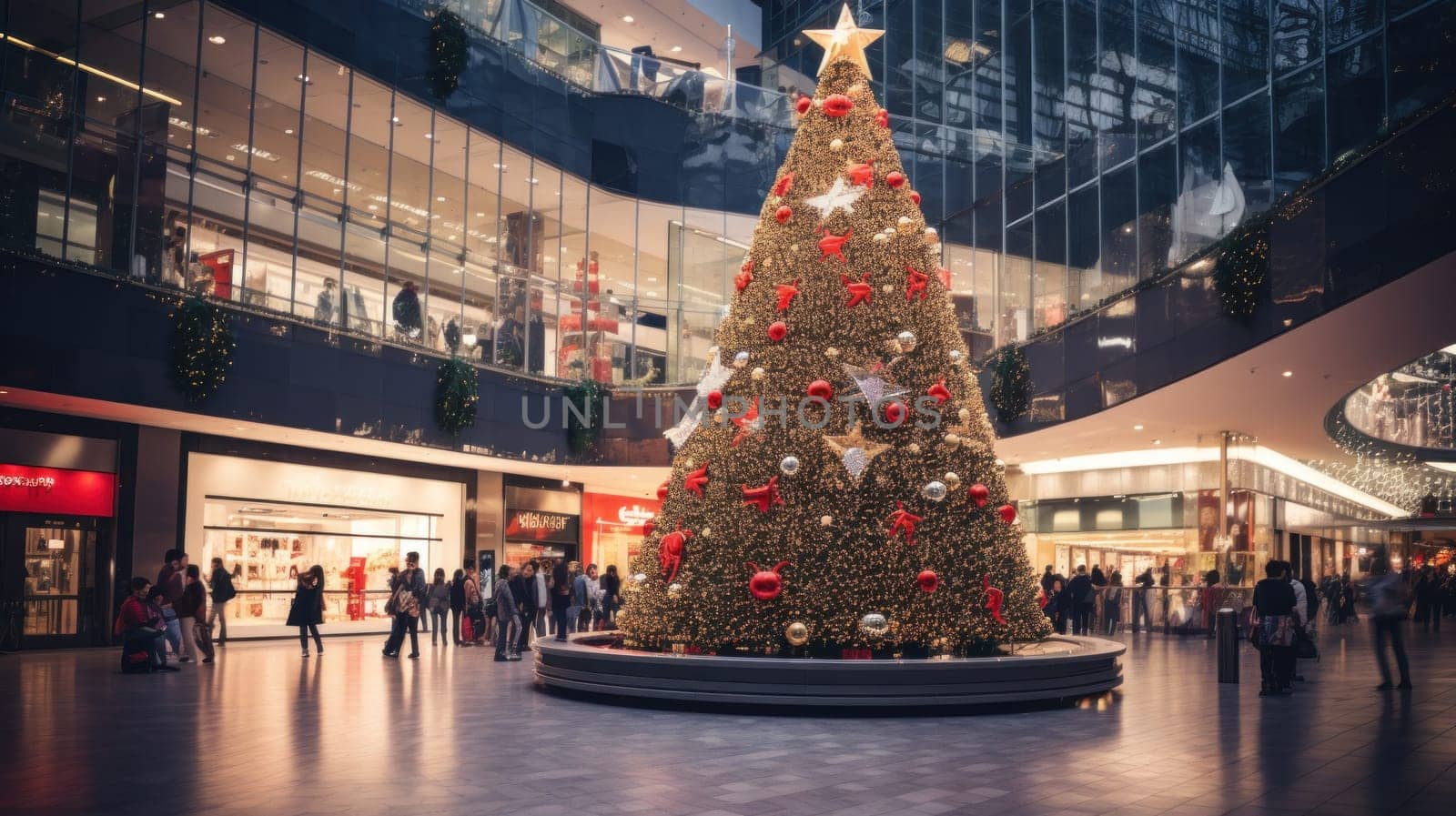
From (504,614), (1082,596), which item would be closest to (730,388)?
(504,614)

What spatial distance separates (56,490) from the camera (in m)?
17.5

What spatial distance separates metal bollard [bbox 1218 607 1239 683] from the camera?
12.5m

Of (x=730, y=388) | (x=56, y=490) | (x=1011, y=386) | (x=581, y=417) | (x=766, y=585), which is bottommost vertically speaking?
(x=766, y=585)

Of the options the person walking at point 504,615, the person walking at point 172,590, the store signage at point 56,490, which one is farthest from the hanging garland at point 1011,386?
the store signage at point 56,490

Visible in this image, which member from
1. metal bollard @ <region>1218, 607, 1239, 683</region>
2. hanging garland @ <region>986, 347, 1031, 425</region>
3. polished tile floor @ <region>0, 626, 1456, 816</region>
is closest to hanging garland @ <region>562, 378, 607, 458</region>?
hanging garland @ <region>986, 347, 1031, 425</region>

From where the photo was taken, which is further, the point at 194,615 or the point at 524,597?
the point at 524,597

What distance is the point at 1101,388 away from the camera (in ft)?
59.2

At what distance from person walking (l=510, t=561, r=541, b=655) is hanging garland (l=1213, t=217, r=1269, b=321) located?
1082 cm

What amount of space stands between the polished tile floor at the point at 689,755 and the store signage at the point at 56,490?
20.4 feet

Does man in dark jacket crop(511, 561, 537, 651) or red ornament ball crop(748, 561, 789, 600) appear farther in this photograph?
man in dark jacket crop(511, 561, 537, 651)

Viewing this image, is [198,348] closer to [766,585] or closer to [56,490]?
[56,490]

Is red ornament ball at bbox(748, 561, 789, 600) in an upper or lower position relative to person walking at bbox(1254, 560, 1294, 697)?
upper

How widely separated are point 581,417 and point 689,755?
1866 cm

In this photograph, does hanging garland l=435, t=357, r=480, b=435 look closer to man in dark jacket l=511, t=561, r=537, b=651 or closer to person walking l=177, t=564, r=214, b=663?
man in dark jacket l=511, t=561, r=537, b=651
